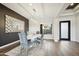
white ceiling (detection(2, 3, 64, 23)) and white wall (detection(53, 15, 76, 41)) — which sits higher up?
white ceiling (detection(2, 3, 64, 23))

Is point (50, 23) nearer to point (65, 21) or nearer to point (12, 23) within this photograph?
point (65, 21)

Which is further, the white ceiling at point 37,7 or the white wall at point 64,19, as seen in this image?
the white wall at point 64,19

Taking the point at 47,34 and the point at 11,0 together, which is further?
the point at 47,34

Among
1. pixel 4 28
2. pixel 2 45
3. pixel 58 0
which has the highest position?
pixel 58 0

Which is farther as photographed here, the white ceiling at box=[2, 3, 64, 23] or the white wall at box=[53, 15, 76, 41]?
the white wall at box=[53, 15, 76, 41]

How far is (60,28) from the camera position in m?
8.07

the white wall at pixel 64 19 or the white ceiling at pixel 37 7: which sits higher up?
the white ceiling at pixel 37 7

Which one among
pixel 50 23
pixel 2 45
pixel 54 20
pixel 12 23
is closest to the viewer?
pixel 2 45

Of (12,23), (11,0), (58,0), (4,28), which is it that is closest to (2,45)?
(4,28)

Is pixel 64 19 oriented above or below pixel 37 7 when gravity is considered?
below

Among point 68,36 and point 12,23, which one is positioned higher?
point 12,23

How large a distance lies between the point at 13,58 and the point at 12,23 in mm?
3229

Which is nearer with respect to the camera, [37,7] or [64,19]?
[37,7]

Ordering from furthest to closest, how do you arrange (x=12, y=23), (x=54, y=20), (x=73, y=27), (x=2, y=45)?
(x=54, y=20), (x=73, y=27), (x=12, y=23), (x=2, y=45)
